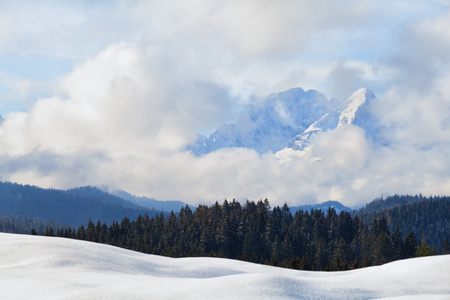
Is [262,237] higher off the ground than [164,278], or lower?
higher

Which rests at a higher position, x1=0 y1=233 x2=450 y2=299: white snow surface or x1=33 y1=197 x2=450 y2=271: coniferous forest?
x1=33 y1=197 x2=450 y2=271: coniferous forest

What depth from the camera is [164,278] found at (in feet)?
66.4

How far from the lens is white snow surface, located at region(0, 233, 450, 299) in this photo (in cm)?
1611

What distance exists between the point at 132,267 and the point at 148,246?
11736 centimetres

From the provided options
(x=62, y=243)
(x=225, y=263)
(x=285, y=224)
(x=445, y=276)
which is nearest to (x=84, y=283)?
(x=62, y=243)

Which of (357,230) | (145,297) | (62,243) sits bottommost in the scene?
(145,297)

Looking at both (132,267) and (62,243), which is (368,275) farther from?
(62,243)

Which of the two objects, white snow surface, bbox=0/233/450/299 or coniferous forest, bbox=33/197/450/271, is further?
coniferous forest, bbox=33/197/450/271

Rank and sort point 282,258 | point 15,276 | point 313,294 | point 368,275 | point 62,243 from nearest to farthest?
point 313,294 < point 15,276 < point 368,275 < point 62,243 < point 282,258

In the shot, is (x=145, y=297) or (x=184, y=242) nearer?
(x=145, y=297)

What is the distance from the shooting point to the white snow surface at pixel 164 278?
16109 millimetres

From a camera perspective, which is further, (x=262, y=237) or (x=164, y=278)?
(x=262, y=237)

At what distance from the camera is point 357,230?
146 meters

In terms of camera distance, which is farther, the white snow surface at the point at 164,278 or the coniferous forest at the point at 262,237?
the coniferous forest at the point at 262,237
